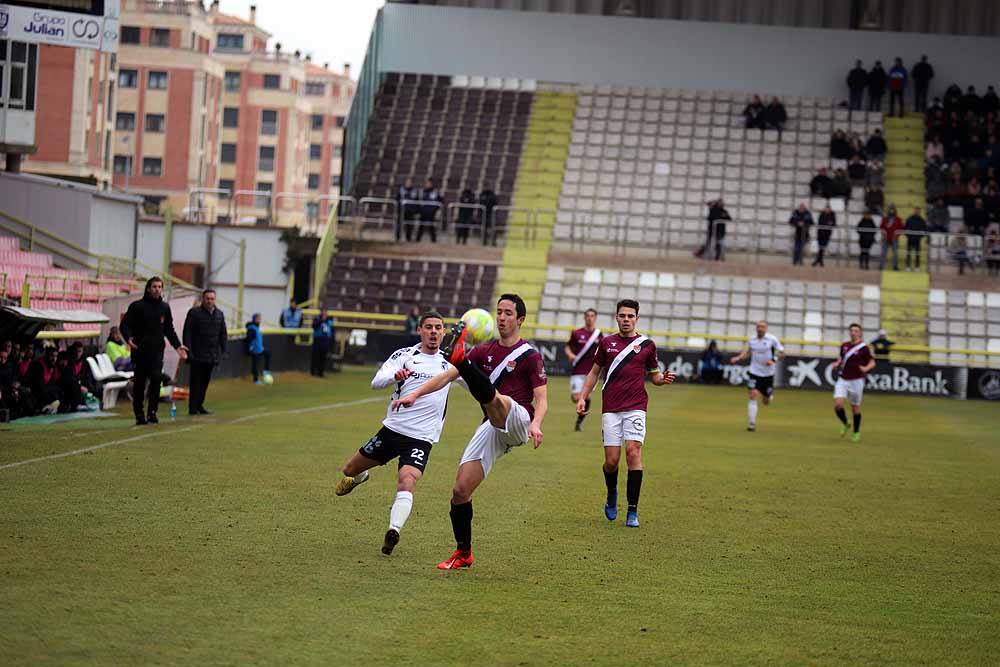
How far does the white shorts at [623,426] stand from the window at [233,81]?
110335 millimetres

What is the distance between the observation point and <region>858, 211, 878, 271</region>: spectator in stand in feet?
155

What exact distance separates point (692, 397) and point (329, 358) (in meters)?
10.0

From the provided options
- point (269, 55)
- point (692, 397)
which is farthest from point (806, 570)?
point (269, 55)

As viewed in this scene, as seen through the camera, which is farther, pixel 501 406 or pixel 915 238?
pixel 915 238

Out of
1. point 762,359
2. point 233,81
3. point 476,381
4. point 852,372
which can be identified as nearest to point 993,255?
point 762,359

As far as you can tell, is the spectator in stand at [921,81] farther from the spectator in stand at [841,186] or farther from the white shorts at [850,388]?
the white shorts at [850,388]

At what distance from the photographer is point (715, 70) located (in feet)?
185

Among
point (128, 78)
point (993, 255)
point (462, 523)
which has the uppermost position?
point (128, 78)

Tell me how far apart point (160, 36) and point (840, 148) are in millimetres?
63313

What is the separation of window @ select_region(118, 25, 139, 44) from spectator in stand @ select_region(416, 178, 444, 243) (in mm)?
58310

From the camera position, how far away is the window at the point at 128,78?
101 meters

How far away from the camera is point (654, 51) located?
2234 inches

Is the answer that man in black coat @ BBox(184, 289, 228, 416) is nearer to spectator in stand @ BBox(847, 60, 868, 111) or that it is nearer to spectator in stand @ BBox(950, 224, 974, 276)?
spectator in stand @ BBox(950, 224, 974, 276)

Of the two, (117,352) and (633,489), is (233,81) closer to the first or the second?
(117,352)
